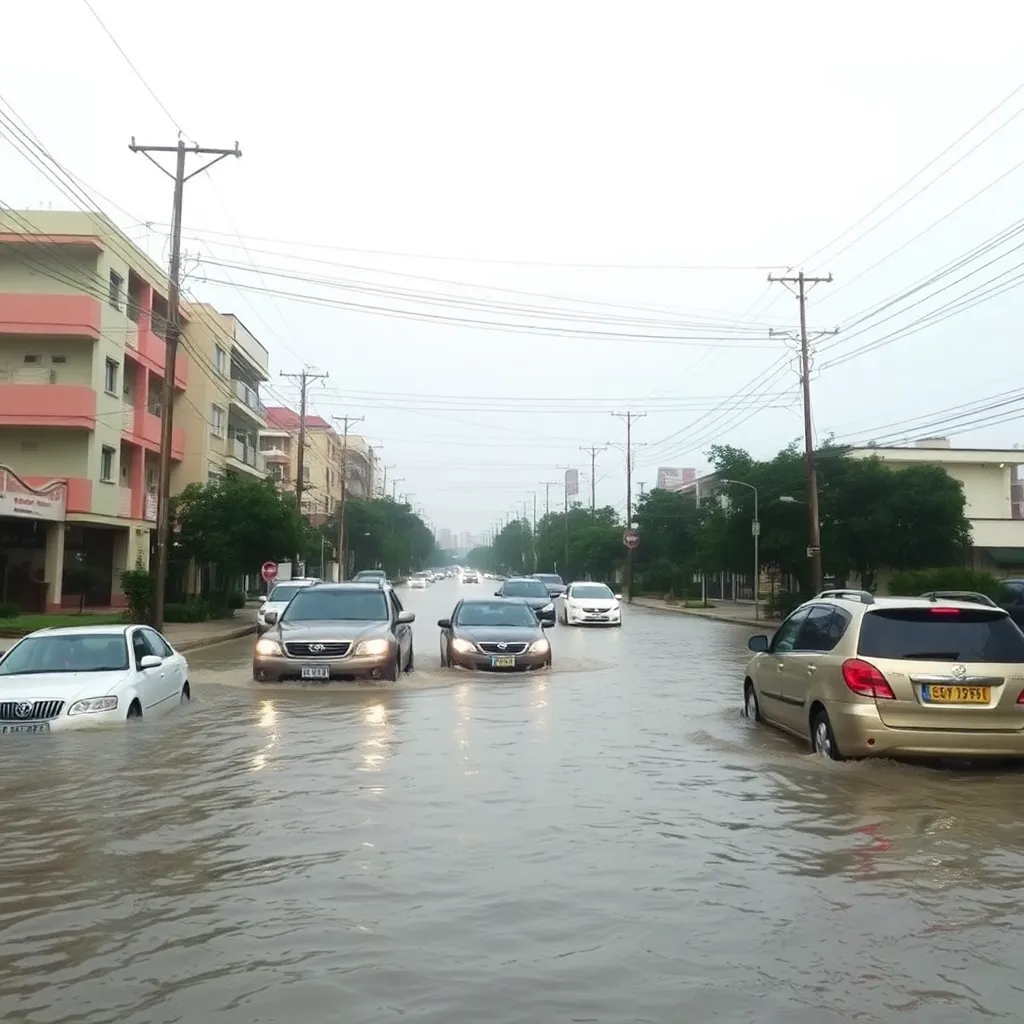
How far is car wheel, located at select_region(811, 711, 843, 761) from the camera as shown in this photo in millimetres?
10180

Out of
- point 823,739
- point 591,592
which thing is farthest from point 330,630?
point 591,592

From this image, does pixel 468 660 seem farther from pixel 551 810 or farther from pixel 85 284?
pixel 85 284

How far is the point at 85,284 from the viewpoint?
38625 millimetres

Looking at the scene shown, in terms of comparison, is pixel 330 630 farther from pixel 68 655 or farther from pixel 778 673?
pixel 778 673

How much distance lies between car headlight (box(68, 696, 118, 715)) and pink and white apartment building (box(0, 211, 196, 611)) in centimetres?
2526

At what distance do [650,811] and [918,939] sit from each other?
304 centimetres

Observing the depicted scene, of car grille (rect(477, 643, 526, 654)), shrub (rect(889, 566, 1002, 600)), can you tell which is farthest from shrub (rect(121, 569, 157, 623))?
shrub (rect(889, 566, 1002, 600))

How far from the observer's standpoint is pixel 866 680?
32.3 feet

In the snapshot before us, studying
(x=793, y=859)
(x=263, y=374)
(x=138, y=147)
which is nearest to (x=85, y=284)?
(x=138, y=147)

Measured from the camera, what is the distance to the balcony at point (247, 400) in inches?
2251

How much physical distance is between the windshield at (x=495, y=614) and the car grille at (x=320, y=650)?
13.4 feet

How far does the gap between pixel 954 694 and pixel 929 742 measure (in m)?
0.46

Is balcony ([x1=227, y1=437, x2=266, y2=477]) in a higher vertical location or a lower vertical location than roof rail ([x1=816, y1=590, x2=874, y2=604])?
higher

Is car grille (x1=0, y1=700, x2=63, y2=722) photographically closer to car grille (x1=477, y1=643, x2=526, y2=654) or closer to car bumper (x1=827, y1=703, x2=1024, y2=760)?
car bumper (x1=827, y1=703, x2=1024, y2=760)
